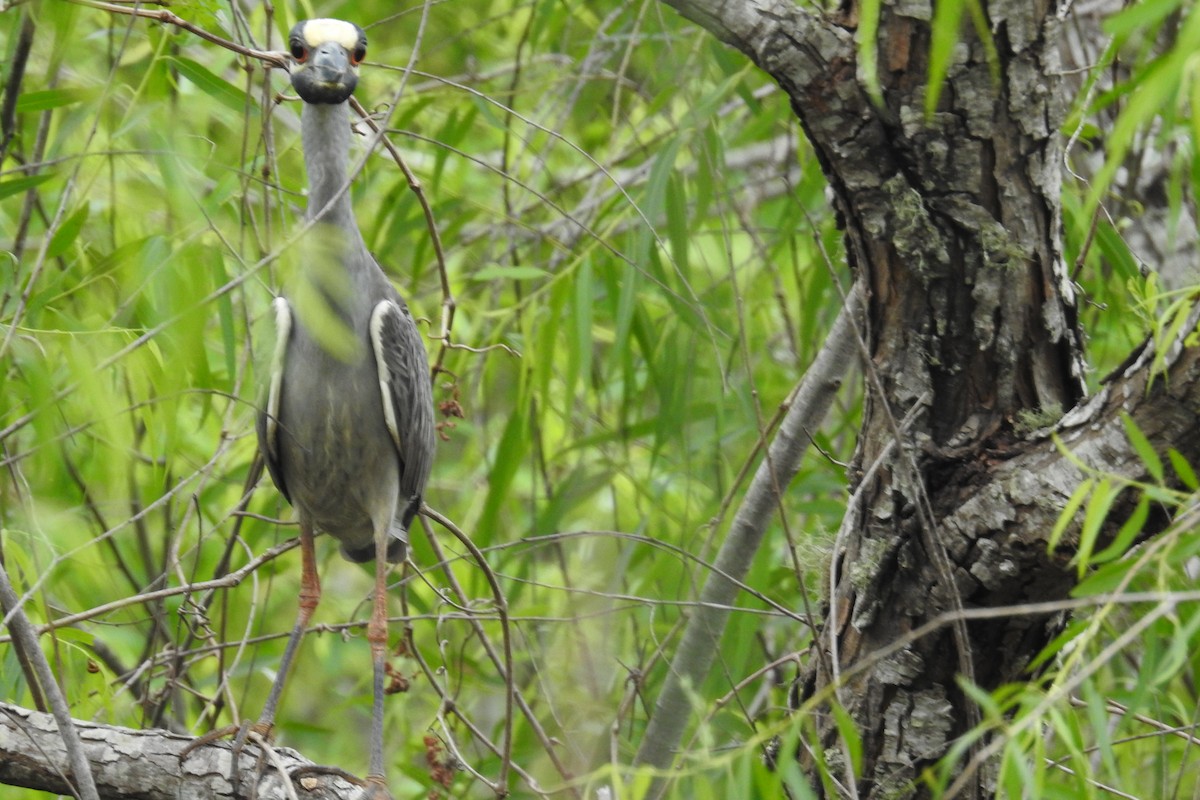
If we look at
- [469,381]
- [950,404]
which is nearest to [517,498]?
[469,381]

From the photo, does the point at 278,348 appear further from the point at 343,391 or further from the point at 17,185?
the point at 17,185

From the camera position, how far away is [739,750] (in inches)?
49.7

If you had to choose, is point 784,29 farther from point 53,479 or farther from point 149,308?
point 53,479

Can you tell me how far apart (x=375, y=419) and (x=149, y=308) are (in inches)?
18.5

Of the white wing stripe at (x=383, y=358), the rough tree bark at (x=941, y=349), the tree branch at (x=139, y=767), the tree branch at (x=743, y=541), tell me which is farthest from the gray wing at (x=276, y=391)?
the rough tree bark at (x=941, y=349)

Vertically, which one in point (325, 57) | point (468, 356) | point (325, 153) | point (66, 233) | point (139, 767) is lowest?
point (139, 767)

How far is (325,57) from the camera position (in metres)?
1.89

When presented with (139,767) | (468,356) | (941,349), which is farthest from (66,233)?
(941,349)

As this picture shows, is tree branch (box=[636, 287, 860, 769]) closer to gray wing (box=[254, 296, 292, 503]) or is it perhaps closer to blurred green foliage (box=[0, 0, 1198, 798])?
blurred green foliage (box=[0, 0, 1198, 798])

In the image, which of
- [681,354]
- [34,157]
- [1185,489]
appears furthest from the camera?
[681,354]

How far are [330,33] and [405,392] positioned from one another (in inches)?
25.9

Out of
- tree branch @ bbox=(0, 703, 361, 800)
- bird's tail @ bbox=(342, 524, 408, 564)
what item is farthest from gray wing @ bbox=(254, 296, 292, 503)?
tree branch @ bbox=(0, 703, 361, 800)

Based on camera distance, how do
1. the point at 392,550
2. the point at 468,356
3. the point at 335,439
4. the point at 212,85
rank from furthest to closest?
the point at 468,356 → the point at 392,550 → the point at 335,439 → the point at 212,85

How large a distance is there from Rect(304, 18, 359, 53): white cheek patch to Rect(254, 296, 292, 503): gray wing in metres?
0.47
